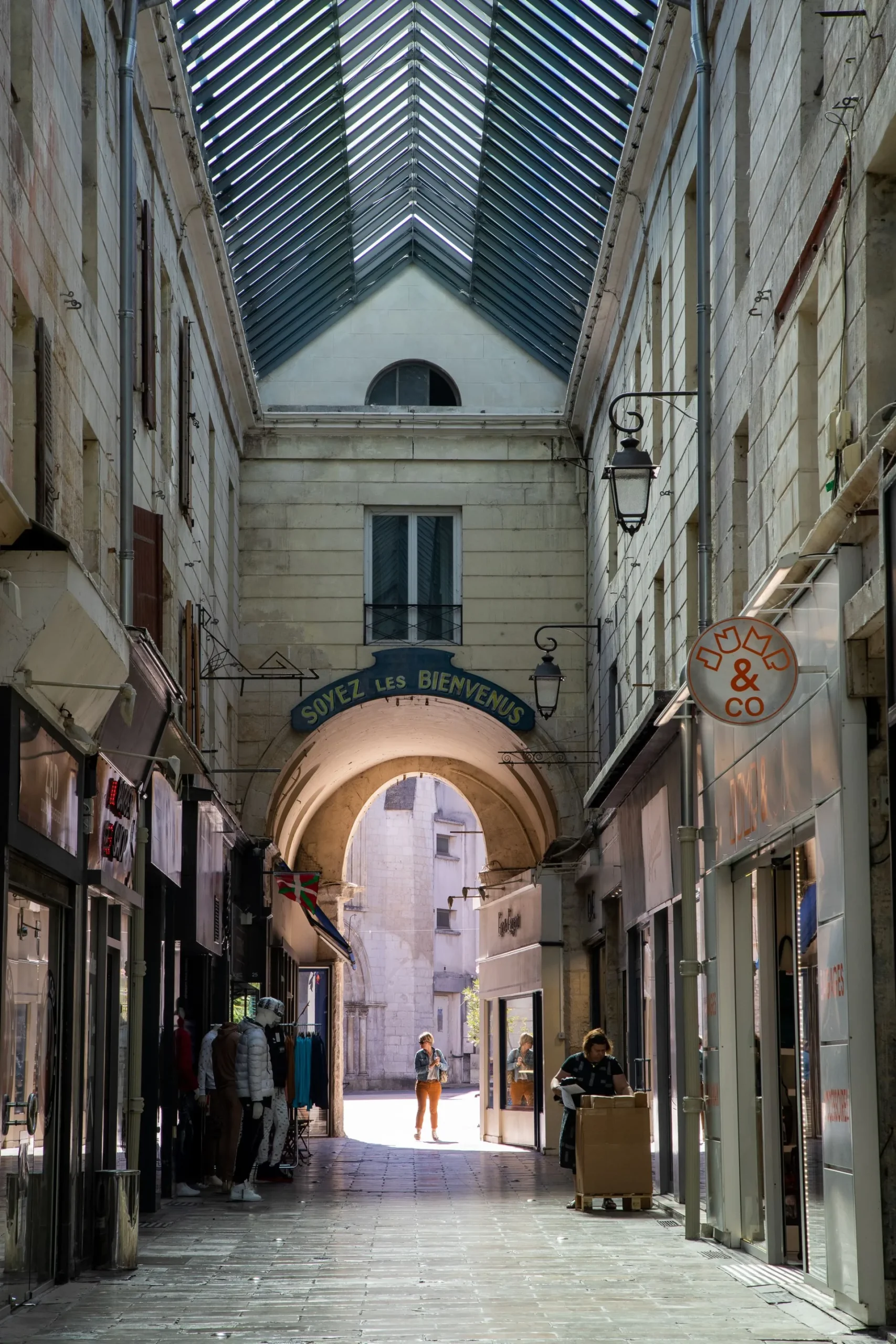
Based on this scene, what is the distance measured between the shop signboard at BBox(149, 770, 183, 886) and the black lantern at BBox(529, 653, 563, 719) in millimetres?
6254

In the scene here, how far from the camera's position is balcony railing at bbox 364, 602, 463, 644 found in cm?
2309

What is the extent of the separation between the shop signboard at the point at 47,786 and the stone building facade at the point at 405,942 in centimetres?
4535

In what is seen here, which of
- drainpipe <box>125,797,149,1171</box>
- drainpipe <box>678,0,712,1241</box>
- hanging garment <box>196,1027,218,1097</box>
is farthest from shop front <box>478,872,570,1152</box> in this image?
drainpipe <box>125,797,149,1171</box>

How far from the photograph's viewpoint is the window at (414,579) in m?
23.1

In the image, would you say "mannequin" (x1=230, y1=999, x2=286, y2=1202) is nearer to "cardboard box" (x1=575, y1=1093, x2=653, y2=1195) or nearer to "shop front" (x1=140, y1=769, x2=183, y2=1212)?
"shop front" (x1=140, y1=769, x2=183, y2=1212)

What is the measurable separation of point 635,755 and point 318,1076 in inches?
341

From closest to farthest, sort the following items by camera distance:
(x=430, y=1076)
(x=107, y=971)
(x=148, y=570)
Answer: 1. (x=107, y=971)
2. (x=148, y=570)
3. (x=430, y=1076)

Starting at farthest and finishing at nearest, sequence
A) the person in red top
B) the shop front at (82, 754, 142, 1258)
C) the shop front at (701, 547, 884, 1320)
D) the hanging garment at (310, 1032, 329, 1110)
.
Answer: the hanging garment at (310, 1032, 329, 1110)
the person in red top
the shop front at (82, 754, 142, 1258)
the shop front at (701, 547, 884, 1320)

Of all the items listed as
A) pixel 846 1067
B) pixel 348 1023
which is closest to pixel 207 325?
pixel 846 1067

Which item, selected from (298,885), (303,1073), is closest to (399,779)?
(298,885)

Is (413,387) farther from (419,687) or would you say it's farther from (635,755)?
(635,755)

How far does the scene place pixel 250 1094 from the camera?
15.0m

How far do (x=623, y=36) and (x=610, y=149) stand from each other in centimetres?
173

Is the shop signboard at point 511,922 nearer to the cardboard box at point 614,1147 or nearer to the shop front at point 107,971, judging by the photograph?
the cardboard box at point 614,1147
